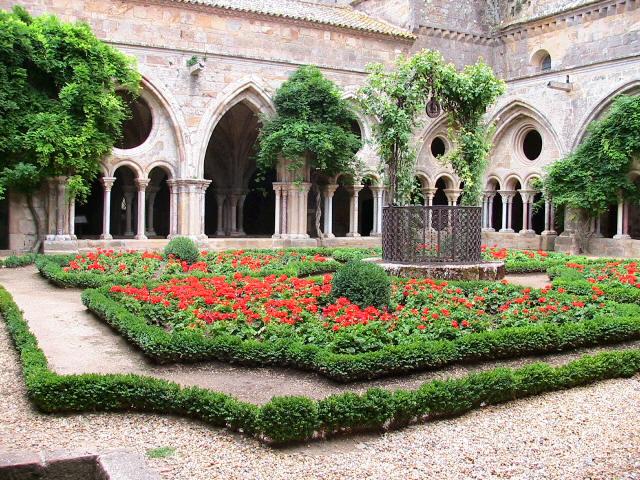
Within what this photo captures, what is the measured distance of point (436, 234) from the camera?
11.4m

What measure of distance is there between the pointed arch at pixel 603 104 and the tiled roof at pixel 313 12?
6.35 metres

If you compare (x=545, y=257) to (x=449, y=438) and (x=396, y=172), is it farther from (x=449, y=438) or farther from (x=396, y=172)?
(x=449, y=438)

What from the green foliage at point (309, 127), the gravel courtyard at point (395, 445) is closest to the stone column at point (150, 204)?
the green foliage at point (309, 127)

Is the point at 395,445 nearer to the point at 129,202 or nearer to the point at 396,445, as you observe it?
the point at 396,445

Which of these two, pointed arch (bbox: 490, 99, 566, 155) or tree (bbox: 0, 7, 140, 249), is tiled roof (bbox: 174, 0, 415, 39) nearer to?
tree (bbox: 0, 7, 140, 249)

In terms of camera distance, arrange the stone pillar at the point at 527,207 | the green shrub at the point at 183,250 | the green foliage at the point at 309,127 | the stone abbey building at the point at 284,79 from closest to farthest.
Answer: the green shrub at the point at 183,250 < the stone abbey building at the point at 284,79 < the green foliage at the point at 309,127 < the stone pillar at the point at 527,207

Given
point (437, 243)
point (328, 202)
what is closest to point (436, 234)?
point (437, 243)

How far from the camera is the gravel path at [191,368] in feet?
19.2

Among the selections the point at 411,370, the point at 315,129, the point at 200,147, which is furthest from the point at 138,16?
the point at 411,370

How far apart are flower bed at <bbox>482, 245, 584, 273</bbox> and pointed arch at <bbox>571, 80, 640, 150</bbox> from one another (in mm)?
4650

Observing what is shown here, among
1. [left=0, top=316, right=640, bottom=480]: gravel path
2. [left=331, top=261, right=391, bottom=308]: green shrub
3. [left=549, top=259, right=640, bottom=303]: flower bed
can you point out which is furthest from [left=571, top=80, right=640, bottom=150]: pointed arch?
[left=0, top=316, right=640, bottom=480]: gravel path

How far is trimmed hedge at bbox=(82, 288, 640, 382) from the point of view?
20.0ft

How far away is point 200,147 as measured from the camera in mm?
17969

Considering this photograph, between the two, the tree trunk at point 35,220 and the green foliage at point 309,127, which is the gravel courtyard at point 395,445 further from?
the green foliage at point 309,127
